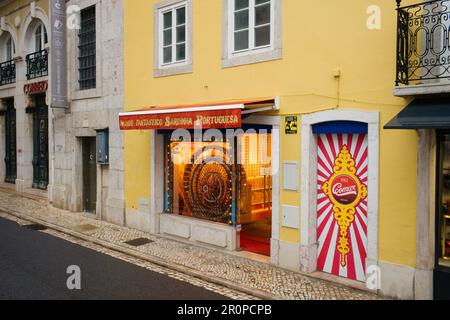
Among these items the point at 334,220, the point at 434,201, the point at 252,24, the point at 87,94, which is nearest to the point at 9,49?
the point at 87,94

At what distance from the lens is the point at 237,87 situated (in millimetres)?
9312

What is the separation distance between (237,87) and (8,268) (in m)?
5.85

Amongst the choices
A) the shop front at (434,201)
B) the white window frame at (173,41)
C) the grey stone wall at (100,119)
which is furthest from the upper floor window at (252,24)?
the grey stone wall at (100,119)

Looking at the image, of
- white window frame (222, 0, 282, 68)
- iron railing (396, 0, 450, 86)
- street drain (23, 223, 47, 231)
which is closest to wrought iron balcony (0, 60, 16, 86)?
street drain (23, 223, 47, 231)

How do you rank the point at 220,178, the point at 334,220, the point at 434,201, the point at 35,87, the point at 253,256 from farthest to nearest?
the point at 35,87
the point at 220,178
the point at 253,256
the point at 334,220
the point at 434,201

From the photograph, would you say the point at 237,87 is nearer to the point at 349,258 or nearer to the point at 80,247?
the point at 349,258

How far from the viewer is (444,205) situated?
22.0ft

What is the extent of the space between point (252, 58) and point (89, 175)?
311 inches

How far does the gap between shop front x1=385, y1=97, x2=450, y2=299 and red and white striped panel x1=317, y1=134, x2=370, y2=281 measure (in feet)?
3.83

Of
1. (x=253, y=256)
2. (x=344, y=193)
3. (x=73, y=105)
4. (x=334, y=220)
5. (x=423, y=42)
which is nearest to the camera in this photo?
(x=423, y=42)

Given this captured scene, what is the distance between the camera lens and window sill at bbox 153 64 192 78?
10383 mm

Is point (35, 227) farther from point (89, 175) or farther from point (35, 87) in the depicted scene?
point (35, 87)

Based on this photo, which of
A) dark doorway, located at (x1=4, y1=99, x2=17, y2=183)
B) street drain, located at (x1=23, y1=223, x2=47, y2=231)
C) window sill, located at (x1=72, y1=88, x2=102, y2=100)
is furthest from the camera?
dark doorway, located at (x1=4, y1=99, x2=17, y2=183)

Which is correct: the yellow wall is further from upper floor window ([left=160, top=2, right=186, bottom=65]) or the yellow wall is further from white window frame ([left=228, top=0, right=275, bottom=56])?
upper floor window ([left=160, top=2, right=186, bottom=65])
